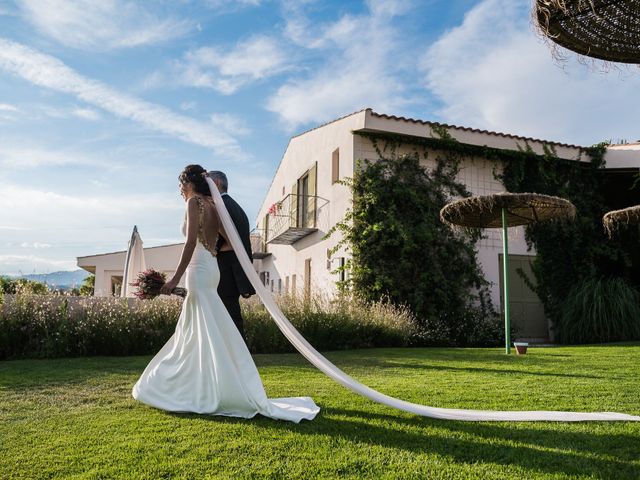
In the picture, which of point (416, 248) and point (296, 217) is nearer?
point (416, 248)

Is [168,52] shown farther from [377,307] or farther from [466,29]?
[377,307]

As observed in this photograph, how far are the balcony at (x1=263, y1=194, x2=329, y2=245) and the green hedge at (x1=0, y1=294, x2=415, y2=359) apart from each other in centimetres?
593

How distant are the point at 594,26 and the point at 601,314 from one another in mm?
11482

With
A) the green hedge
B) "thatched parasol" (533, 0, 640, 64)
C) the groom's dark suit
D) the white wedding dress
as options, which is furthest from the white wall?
"thatched parasol" (533, 0, 640, 64)

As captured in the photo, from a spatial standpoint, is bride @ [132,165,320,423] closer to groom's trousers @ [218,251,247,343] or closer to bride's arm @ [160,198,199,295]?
bride's arm @ [160,198,199,295]

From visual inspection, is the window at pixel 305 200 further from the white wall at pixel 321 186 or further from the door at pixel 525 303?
the door at pixel 525 303

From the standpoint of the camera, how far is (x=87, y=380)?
5660 millimetres

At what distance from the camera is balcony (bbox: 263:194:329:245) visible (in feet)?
54.4

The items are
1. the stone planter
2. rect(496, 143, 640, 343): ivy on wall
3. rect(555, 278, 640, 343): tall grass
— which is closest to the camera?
the stone planter

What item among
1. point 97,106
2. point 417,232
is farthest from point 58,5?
point 417,232

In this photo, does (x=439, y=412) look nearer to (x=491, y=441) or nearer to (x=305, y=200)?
(x=491, y=441)

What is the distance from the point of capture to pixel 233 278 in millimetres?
5367

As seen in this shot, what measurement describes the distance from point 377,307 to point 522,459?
8.55m

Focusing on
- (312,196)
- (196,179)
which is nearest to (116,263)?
(312,196)
